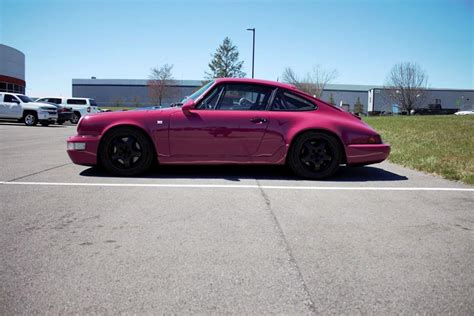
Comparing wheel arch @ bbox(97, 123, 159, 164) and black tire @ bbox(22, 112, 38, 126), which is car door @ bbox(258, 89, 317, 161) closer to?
wheel arch @ bbox(97, 123, 159, 164)

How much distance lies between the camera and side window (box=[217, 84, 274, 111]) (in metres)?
5.95

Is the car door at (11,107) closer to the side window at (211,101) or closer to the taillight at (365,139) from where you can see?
Answer: the side window at (211,101)

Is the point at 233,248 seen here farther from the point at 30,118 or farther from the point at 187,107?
the point at 30,118

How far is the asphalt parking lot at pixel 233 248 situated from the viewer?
2.25 m

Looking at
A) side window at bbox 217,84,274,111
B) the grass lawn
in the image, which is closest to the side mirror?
side window at bbox 217,84,274,111

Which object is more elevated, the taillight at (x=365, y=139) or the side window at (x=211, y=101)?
the side window at (x=211, y=101)

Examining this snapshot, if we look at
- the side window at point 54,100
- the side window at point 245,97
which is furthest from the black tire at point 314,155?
the side window at point 54,100

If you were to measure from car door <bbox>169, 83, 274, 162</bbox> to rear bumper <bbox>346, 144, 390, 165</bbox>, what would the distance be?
1.33 meters

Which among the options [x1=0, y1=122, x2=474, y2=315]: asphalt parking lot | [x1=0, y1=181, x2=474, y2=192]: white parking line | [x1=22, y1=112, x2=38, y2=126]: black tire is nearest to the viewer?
[x1=0, y1=122, x2=474, y2=315]: asphalt parking lot

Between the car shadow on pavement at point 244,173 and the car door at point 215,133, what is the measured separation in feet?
Answer: 1.10

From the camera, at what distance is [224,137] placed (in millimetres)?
5750

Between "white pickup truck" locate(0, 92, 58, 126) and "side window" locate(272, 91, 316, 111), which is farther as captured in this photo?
"white pickup truck" locate(0, 92, 58, 126)

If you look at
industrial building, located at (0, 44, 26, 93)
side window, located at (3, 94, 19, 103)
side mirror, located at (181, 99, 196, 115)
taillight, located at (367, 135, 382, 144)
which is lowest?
taillight, located at (367, 135, 382, 144)

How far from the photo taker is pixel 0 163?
22.9 ft
